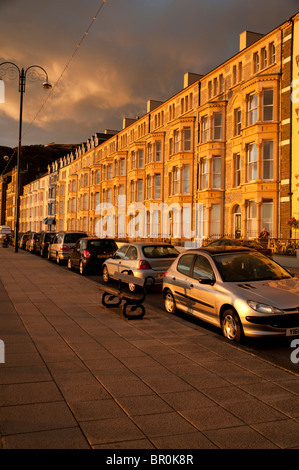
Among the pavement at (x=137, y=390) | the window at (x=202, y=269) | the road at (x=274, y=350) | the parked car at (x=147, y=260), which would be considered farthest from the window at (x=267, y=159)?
the pavement at (x=137, y=390)

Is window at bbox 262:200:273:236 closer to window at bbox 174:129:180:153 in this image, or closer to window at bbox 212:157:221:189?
window at bbox 212:157:221:189

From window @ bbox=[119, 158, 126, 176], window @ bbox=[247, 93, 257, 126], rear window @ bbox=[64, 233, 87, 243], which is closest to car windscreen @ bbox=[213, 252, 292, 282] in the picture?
rear window @ bbox=[64, 233, 87, 243]

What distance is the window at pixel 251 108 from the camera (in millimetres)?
25297

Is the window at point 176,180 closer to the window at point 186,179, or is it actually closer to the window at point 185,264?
the window at point 186,179

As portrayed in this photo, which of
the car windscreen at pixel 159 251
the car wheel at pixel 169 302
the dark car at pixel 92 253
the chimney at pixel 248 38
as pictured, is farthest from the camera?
the chimney at pixel 248 38

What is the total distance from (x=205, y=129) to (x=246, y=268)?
79.2ft

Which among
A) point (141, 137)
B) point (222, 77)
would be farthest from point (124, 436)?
point (141, 137)

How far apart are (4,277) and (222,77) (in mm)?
21530

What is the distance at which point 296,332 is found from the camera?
646 cm

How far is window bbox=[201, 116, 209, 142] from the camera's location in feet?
98.7

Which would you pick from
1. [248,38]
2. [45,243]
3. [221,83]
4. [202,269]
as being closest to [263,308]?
[202,269]

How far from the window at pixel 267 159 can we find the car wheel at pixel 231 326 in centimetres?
1904

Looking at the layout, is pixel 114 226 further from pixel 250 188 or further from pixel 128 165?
pixel 250 188

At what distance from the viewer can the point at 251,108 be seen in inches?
1009
